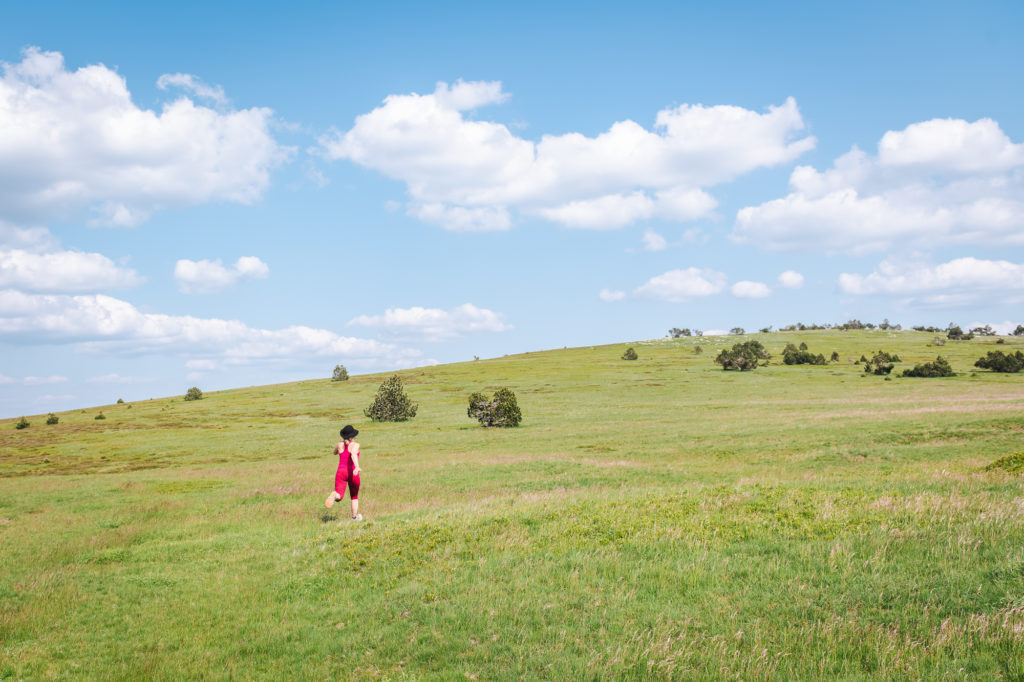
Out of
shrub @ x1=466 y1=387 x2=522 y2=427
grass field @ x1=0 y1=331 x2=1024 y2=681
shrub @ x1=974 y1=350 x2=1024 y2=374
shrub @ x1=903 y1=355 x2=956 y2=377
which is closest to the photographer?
grass field @ x1=0 y1=331 x2=1024 y2=681

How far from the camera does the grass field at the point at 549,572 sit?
8391mm

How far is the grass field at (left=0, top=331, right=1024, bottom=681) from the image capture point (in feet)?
27.5

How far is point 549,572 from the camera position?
11625mm

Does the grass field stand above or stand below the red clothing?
below

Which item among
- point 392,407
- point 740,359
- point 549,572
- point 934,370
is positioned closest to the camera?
point 549,572

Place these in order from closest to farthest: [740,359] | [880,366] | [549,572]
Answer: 1. [549,572]
2. [880,366]
3. [740,359]

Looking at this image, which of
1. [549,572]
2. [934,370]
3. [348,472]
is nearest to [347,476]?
[348,472]

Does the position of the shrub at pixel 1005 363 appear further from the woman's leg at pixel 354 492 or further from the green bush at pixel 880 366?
the woman's leg at pixel 354 492

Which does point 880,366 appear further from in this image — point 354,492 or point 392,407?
point 354,492

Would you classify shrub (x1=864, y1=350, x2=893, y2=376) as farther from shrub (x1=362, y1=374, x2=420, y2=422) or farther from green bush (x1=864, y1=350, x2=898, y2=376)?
shrub (x1=362, y1=374, x2=420, y2=422)

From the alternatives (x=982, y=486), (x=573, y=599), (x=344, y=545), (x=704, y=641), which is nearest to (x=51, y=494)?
(x=344, y=545)

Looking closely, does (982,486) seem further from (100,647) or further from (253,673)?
(100,647)

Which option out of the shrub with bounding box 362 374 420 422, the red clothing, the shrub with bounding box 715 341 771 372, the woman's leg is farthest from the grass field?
the shrub with bounding box 715 341 771 372

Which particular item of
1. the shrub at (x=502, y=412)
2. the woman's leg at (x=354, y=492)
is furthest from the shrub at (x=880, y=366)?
the woman's leg at (x=354, y=492)
